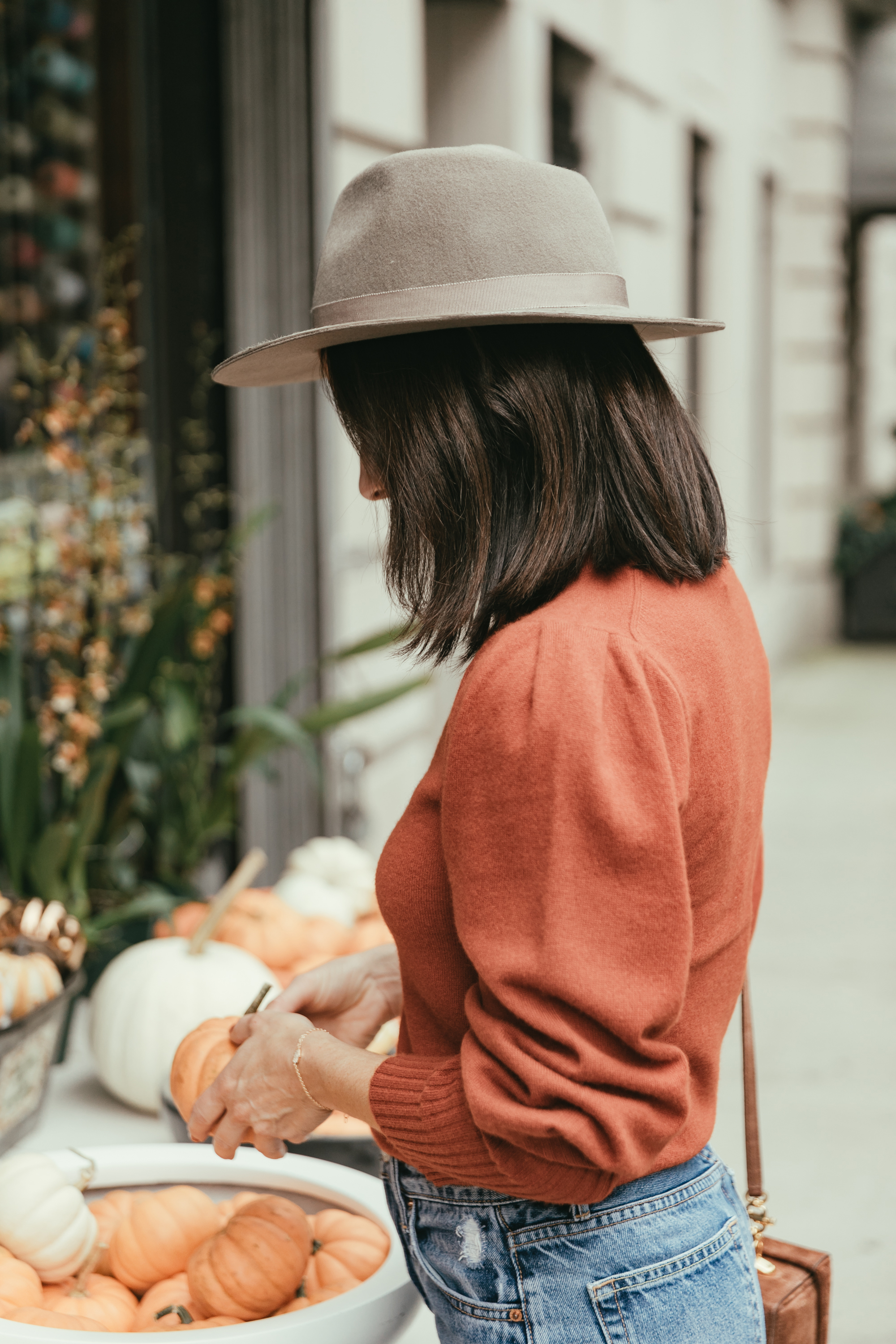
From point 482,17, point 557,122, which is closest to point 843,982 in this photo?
point 482,17

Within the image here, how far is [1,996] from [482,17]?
4.45 metres

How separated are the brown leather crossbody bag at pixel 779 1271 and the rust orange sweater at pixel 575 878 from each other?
35 centimetres

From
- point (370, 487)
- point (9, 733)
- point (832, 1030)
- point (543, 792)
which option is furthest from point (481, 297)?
point (832, 1030)

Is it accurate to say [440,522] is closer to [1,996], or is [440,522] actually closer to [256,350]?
[256,350]

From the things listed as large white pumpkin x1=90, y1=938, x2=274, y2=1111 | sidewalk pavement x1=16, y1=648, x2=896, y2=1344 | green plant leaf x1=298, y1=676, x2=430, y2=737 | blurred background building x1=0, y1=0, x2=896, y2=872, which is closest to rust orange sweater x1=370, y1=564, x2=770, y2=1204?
blurred background building x1=0, y1=0, x2=896, y2=872

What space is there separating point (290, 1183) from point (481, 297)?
107cm

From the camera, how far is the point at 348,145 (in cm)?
405

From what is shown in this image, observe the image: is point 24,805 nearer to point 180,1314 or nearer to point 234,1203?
point 234,1203

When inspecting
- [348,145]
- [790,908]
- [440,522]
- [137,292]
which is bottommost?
[790,908]

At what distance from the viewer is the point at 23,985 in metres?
1.98

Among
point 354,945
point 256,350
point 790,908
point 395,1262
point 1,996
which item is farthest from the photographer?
point 790,908

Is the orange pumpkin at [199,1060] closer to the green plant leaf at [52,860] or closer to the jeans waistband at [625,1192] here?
the jeans waistband at [625,1192]

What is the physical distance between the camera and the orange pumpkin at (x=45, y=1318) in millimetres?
1342

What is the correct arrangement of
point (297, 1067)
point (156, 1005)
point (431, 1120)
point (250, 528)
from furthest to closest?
point (250, 528), point (156, 1005), point (297, 1067), point (431, 1120)
